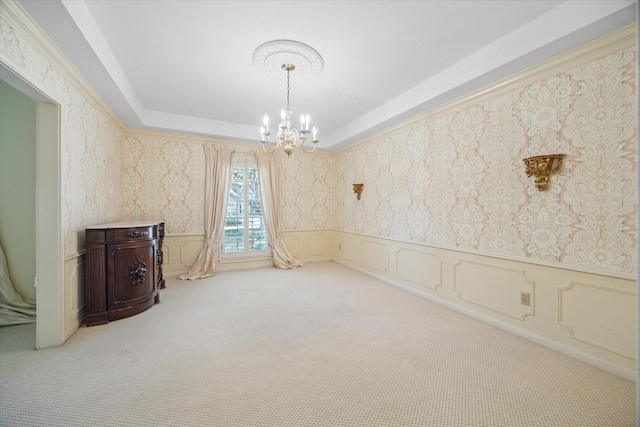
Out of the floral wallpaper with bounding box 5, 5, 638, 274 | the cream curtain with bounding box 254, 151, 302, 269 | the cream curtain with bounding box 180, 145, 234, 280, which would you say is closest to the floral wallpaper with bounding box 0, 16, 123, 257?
the floral wallpaper with bounding box 5, 5, 638, 274

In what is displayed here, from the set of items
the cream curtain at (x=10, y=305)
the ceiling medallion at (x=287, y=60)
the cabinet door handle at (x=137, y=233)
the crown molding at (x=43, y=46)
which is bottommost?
the cream curtain at (x=10, y=305)

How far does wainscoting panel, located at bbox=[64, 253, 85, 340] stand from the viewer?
102 inches

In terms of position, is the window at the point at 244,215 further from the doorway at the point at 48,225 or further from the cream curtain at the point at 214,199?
the doorway at the point at 48,225

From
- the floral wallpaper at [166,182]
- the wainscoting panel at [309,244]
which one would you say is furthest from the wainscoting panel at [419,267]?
the floral wallpaper at [166,182]

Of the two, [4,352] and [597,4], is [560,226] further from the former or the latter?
[4,352]

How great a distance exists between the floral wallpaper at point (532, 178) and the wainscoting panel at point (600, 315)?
0.22 meters

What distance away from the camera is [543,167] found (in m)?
2.48

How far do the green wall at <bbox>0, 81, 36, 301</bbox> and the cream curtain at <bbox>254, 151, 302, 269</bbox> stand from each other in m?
3.29

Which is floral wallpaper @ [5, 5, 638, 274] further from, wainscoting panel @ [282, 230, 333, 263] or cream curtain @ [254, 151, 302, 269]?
wainscoting panel @ [282, 230, 333, 263]

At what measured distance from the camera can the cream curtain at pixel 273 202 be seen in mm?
5605

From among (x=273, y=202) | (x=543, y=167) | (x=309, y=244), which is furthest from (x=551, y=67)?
(x=309, y=244)

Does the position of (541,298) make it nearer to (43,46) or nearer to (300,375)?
(300,375)

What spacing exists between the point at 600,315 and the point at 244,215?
529cm

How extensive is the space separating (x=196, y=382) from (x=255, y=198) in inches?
160
